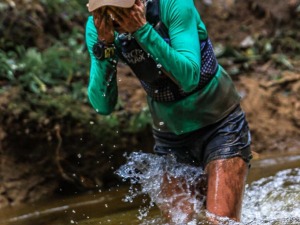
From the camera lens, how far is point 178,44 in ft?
9.43

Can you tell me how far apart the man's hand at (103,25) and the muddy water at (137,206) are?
1.13 meters

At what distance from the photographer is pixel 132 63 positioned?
3049 millimetres

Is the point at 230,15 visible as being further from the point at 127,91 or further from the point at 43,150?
the point at 43,150

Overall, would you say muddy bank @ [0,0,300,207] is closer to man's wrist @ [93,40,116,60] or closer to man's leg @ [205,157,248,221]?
man's wrist @ [93,40,116,60]

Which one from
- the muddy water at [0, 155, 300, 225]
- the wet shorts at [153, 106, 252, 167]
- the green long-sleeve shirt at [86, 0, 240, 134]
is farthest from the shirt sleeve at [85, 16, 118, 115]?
the muddy water at [0, 155, 300, 225]

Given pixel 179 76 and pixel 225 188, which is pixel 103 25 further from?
pixel 225 188

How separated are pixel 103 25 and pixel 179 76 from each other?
1.46 ft

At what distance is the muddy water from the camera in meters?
4.15

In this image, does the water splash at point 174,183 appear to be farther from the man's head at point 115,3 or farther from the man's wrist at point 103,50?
the man's head at point 115,3

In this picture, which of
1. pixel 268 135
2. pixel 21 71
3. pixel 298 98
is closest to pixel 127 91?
pixel 21 71

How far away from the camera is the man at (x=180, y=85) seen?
2.77 metres

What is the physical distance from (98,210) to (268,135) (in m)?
3.17

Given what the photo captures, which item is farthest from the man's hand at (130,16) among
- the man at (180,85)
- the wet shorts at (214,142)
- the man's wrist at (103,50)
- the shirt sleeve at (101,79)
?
the wet shorts at (214,142)

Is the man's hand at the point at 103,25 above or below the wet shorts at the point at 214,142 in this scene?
above
